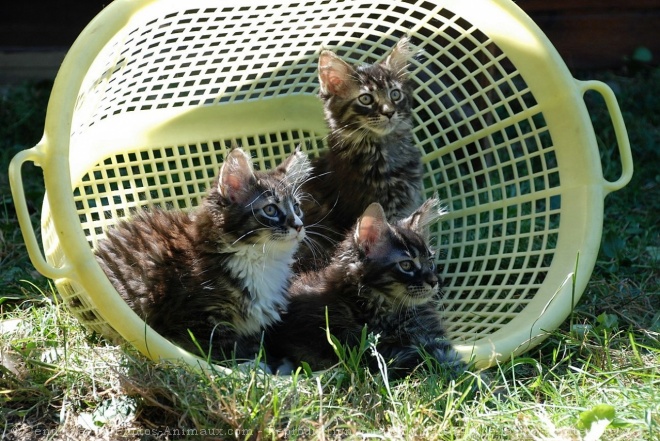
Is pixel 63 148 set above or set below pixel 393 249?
above

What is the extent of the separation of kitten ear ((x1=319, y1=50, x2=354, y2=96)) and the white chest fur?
39.1 inches

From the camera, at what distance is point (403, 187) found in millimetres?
4297

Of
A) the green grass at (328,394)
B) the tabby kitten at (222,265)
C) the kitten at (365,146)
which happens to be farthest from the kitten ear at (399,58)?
the green grass at (328,394)

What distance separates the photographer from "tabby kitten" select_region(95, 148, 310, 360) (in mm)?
3498

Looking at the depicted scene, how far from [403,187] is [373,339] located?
3.96ft

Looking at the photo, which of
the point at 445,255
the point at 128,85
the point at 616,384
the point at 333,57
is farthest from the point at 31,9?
the point at 616,384

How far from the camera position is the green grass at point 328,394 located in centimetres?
287

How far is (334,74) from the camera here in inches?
166

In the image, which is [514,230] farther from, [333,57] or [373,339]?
[373,339]

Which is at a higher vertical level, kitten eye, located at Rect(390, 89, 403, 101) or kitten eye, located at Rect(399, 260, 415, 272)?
kitten eye, located at Rect(390, 89, 403, 101)

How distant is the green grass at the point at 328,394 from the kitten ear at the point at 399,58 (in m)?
1.43

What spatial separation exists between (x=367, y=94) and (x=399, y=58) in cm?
28

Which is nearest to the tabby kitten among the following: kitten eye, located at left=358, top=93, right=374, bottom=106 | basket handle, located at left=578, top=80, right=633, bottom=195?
Answer: kitten eye, located at left=358, top=93, right=374, bottom=106

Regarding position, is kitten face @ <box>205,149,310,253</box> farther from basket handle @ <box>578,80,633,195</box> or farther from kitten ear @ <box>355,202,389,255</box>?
basket handle @ <box>578,80,633,195</box>
